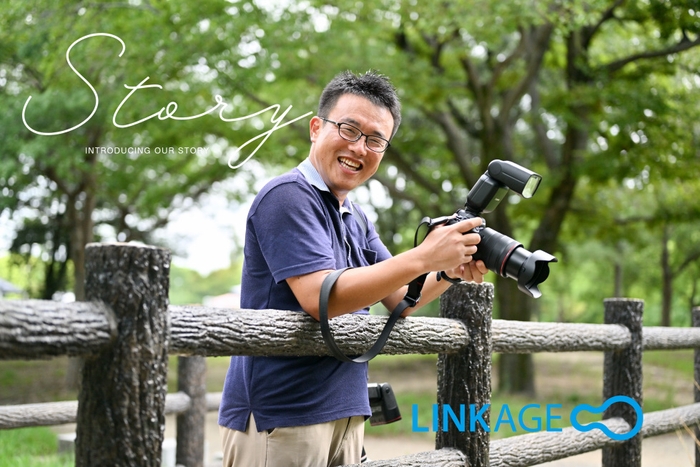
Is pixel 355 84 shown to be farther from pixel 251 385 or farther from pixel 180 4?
pixel 180 4

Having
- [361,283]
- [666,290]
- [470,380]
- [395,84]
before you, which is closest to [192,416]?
[470,380]

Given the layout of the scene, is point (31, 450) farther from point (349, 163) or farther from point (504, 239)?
point (504, 239)

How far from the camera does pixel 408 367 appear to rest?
1562 cm

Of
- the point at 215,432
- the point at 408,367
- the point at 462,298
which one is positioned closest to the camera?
the point at 462,298

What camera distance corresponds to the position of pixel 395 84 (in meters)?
9.22

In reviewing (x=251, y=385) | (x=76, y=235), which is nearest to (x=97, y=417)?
(x=251, y=385)

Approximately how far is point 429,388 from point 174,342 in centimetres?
1121

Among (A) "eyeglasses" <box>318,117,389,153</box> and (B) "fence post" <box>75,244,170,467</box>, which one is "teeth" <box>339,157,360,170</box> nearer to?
(A) "eyeglasses" <box>318,117,389,153</box>

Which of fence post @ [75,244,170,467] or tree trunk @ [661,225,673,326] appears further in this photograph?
tree trunk @ [661,225,673,326]

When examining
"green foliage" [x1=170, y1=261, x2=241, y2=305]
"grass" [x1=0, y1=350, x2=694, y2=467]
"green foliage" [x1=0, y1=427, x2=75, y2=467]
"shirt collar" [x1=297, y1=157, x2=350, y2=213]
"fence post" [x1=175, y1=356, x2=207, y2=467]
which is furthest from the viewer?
"green foliage" [x1=170, y1=261, x2=241, y2=305]

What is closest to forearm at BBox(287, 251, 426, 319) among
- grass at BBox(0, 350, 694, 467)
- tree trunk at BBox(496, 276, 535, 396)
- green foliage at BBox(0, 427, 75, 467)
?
green foliage at BBox(0, 427, 75, 467)

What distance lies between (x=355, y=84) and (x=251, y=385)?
905 mm

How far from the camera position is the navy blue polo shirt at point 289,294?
1807 millimetres

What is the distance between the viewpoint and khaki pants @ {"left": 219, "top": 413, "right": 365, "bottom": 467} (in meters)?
1.90
